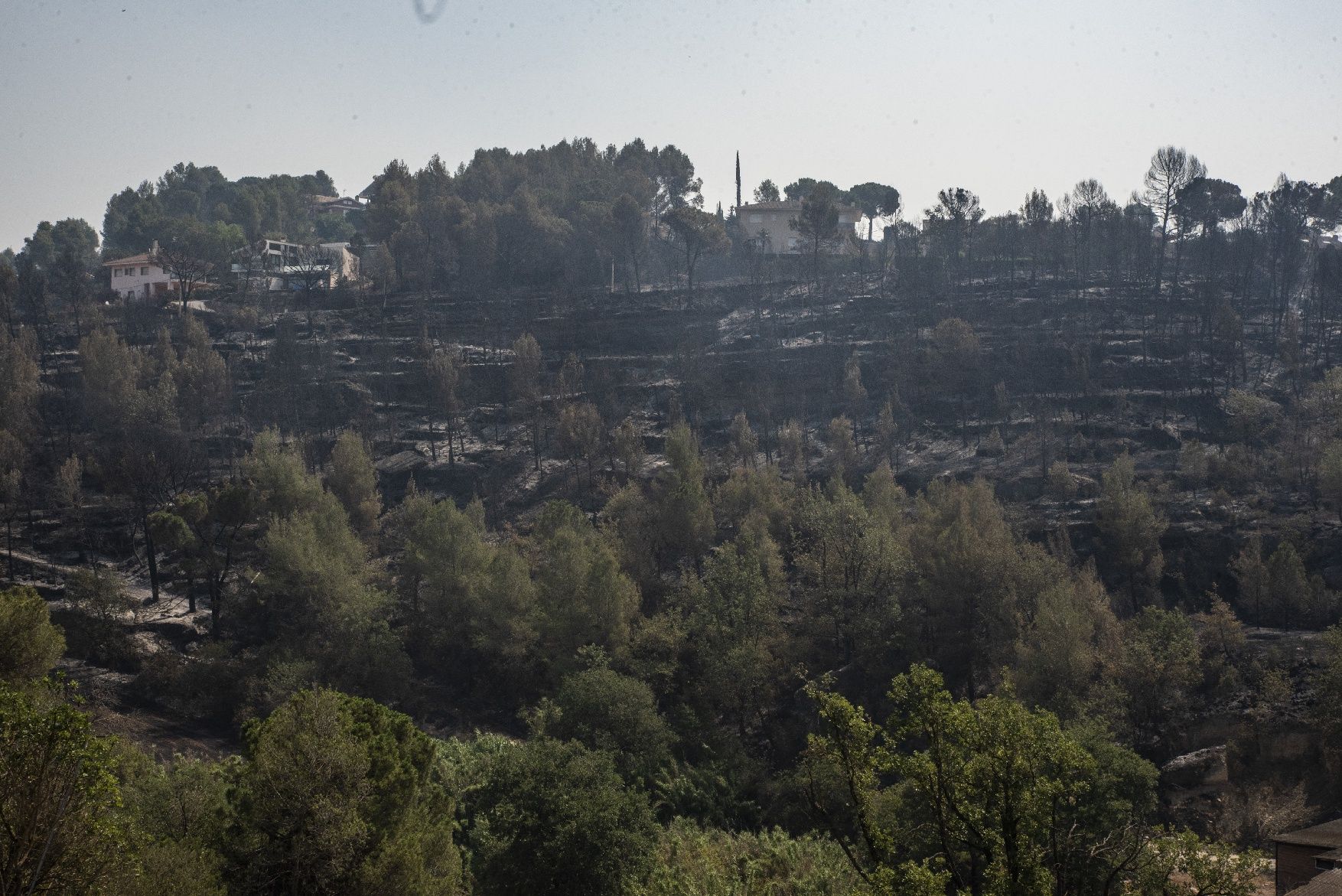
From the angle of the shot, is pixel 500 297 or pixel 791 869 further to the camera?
pixel 500 297

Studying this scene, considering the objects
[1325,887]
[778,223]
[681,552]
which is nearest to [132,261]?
[778,223]

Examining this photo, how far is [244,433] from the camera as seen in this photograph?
62250 millimetres

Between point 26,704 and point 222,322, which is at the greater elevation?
point 222,322

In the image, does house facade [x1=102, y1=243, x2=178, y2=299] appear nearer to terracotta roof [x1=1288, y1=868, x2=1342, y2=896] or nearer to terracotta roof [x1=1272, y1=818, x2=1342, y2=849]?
terracotta roof [x1=1272, y1=818, x2=1342, y2=849]

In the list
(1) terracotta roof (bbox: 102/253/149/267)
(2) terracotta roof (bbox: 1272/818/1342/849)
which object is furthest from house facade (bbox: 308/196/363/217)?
(2) terracotta roof (bbox: 1272/818/1342/849)

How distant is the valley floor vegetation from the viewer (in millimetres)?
19906

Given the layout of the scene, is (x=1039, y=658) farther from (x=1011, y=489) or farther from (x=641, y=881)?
(x=1011, y=489)

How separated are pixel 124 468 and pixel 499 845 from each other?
123 feet

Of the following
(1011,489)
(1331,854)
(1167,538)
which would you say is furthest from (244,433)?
(1331,854)

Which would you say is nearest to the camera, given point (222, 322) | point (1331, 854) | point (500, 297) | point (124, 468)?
point (1331, 854)

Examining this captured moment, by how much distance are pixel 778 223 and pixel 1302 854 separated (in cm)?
7390

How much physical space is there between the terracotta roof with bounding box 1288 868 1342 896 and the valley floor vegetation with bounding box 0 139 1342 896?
2.44 m

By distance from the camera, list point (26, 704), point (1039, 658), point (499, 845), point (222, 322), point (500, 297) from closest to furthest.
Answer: point (26, 704)
point (499, 845)
point (1039, 658)
point (222, 322)
point (500, 297)

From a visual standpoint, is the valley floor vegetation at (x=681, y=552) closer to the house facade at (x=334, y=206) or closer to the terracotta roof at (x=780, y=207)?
the terracotta roof at (x=780, y=207)
